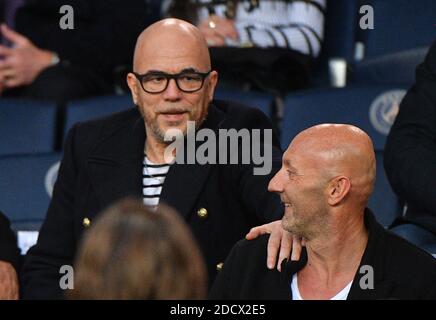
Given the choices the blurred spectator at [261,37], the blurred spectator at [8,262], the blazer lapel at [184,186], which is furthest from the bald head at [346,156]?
the blurred spectator at [261,37]

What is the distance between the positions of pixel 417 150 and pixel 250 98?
783 mm

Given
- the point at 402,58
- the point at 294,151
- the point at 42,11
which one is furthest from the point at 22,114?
the point at 294,151

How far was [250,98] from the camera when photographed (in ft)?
12.9

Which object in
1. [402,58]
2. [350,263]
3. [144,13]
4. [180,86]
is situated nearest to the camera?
[350,263]

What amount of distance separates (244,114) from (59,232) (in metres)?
0.60

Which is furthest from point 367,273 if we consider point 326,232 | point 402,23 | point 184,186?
point 402,23

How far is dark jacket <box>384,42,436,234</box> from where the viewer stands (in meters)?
3.23

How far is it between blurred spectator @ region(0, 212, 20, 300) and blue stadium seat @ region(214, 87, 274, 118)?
3.14 feet

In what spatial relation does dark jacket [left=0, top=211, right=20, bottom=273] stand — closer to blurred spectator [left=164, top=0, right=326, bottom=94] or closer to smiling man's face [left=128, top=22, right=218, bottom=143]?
smiling man's face [left=128, top=22, right=218, bottom=143]

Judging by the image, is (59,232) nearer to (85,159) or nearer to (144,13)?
(85,159)

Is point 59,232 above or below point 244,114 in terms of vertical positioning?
below

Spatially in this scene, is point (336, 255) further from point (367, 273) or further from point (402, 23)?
point (402, 23)

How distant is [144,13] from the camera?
439 cm

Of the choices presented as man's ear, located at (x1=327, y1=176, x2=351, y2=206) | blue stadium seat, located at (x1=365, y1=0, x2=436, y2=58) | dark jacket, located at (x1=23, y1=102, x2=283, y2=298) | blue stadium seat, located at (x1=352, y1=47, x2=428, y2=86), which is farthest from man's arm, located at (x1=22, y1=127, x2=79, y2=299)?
blue stadium seat, located at (x1=365, y1=0, x2=436, y2=58)
